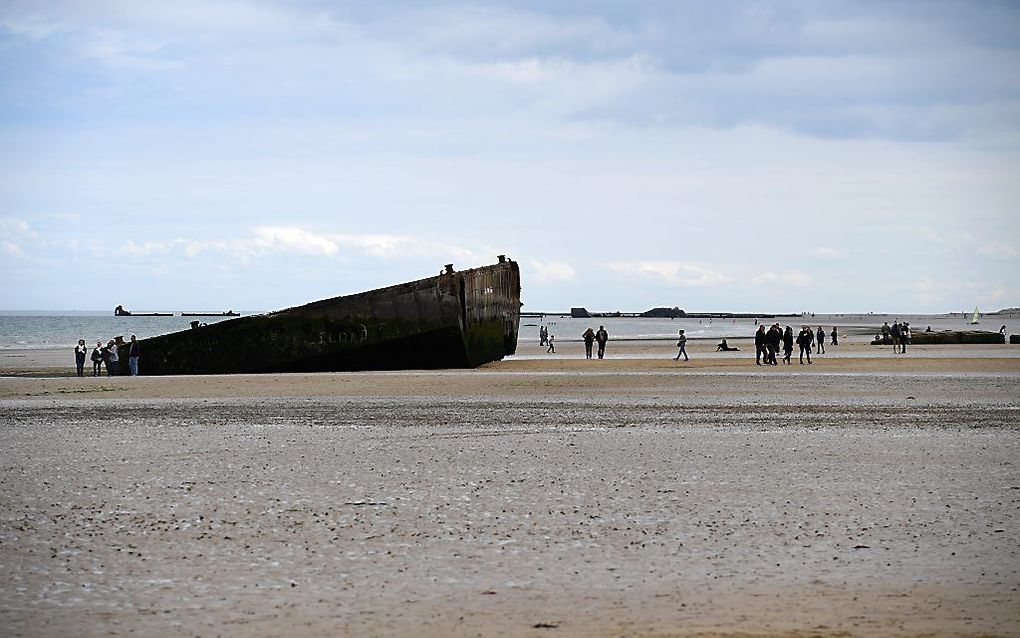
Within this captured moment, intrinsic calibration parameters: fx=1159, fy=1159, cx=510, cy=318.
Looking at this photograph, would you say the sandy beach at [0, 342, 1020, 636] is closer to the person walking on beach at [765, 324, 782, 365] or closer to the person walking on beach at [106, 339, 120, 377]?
the person walking on beach at [106, 339, 120, 377]

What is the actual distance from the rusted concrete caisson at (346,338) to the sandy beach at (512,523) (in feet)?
38.9

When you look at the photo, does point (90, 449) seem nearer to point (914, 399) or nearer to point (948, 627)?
point (948, 627)

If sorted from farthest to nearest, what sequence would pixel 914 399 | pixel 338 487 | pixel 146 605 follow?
pixel 914 399
pixel 338 487
pixel 146 605

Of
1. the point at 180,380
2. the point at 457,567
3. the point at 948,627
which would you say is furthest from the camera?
the point at 180,380

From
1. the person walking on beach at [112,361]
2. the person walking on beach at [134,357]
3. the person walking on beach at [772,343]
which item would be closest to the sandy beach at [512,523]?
the person walking on beach at [134,357]

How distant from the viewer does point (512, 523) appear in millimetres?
8219

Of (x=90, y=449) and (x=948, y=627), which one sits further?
(x=90, y=449)

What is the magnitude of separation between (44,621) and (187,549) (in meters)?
1.67

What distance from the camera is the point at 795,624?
5.50m

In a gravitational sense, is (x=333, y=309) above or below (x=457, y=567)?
above

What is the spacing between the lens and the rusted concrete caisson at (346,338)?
29.2 m

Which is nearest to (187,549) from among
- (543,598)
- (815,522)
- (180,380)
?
(543,598)

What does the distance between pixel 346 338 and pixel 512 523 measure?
2182 centimetres

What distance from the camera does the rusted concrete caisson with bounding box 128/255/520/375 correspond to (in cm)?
2920
